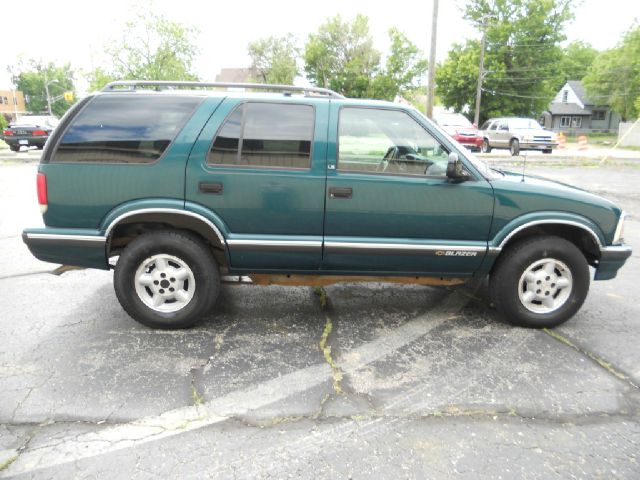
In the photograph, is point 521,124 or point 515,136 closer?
point 515,136

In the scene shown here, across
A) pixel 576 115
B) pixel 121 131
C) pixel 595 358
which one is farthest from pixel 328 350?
pixel 576 115

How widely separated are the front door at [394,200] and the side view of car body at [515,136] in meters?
19.7

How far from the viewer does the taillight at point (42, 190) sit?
3.72m

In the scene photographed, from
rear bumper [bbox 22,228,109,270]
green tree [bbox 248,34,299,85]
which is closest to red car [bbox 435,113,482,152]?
rear bumper [bbox 22,228,109,270]

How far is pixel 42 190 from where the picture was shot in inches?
147

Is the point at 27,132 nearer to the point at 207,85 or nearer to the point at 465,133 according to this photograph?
the point at 465,133

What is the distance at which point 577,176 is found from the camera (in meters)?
14.9

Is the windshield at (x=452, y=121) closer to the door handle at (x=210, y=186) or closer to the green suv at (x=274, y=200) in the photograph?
the green suv at (x=274, y=200)

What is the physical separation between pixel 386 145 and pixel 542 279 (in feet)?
5.43

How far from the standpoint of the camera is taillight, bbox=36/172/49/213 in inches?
147

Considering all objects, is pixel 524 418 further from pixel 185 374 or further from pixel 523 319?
pixel 185 374

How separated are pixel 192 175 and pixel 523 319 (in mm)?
2849

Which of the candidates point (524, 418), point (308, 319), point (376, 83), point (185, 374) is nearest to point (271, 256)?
point (308, 319)

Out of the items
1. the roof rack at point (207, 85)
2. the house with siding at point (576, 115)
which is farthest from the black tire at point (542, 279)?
the house with siding at point (576, 115)
